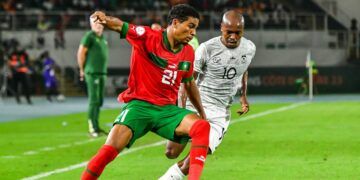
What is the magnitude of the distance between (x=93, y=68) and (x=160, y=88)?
958 cm

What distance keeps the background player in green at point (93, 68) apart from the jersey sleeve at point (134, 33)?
9.51m

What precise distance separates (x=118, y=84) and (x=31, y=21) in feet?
16.0

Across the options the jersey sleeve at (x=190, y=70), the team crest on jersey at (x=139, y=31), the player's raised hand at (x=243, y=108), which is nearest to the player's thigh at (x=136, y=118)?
the jersey sleeve at (x=190, y=70)

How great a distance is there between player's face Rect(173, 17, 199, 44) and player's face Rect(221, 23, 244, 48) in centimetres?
135

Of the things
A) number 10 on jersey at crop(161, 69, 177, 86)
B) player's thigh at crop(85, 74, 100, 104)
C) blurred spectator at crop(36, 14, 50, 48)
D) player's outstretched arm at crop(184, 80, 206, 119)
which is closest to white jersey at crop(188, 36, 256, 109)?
player's outstretched arm at crop(184, 80, 206, 119)

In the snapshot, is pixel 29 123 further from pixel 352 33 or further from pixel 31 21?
pixel 352 33

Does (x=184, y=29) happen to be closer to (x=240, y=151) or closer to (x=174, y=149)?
(x=174, y=149)

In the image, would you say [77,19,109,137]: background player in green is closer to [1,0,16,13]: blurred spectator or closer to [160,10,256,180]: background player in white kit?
[160,10,256,180]: background player in white kit

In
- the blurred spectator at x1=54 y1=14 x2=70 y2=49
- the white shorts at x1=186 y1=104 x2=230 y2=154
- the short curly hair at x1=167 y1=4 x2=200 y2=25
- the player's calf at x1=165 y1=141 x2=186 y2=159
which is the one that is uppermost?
the short curly hair at x1=167 y1=4 x2=200 y2=25

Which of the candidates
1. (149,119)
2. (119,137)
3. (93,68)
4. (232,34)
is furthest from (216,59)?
(93,68)

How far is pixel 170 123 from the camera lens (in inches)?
360

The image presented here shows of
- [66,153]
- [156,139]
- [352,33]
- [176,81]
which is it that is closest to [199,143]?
[176,81]

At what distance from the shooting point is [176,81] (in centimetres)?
933

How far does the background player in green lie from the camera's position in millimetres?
18562
